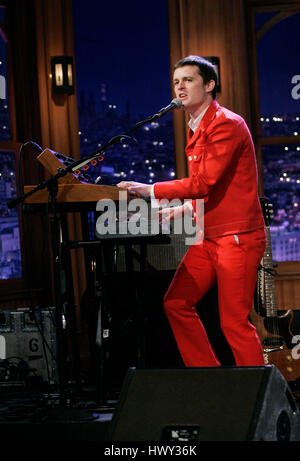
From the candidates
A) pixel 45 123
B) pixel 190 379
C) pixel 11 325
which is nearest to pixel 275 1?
pixel 45 123

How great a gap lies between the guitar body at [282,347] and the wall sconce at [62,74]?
2.34 m

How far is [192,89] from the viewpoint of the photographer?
10.8ft

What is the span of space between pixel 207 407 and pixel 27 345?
8.44 ft

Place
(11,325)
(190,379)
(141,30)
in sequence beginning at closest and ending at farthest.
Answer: (190,379)
(11,325)
(141,30)

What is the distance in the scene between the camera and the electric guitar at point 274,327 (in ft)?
14.1

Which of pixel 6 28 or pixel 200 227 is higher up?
pixel 6 28

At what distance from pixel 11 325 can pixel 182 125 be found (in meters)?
2.04

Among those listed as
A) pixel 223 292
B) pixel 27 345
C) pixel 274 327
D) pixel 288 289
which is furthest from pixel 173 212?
pixel 288 289

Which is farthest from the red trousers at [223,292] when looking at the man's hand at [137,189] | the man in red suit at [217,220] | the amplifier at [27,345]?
the amplifier at [27,345]

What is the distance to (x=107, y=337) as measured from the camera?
3.54 metres

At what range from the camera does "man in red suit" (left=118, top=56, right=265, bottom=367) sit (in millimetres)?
3148

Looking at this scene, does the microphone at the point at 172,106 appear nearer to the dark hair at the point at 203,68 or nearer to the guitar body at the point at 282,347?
the dark hair at the point at 203,68

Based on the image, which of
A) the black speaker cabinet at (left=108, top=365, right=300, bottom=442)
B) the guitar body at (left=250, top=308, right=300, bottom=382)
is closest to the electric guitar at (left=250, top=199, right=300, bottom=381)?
the guitar body at (left=250, top=308, right=300, bottom=382)
